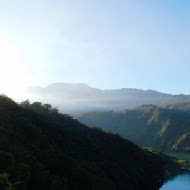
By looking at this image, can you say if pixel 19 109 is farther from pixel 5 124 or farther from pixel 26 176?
pixel 26 176

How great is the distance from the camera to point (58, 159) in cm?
8769

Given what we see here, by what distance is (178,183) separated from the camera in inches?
6388

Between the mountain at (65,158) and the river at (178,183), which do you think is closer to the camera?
the mountain at (65,158)

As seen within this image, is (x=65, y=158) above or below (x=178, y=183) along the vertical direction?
above

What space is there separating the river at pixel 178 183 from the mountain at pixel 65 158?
17.1 m

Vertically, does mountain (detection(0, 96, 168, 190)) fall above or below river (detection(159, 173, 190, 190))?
above

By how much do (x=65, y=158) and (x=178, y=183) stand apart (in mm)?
85179

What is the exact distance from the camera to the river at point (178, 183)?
490ft

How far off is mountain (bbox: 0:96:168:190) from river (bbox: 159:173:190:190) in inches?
672

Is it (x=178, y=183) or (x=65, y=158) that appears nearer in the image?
(x=65, y=158)

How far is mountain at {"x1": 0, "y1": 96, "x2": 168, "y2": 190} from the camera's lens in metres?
66.8

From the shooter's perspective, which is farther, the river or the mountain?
the river

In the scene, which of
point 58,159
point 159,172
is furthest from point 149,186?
point 58,159

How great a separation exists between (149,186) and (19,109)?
1866 inches
